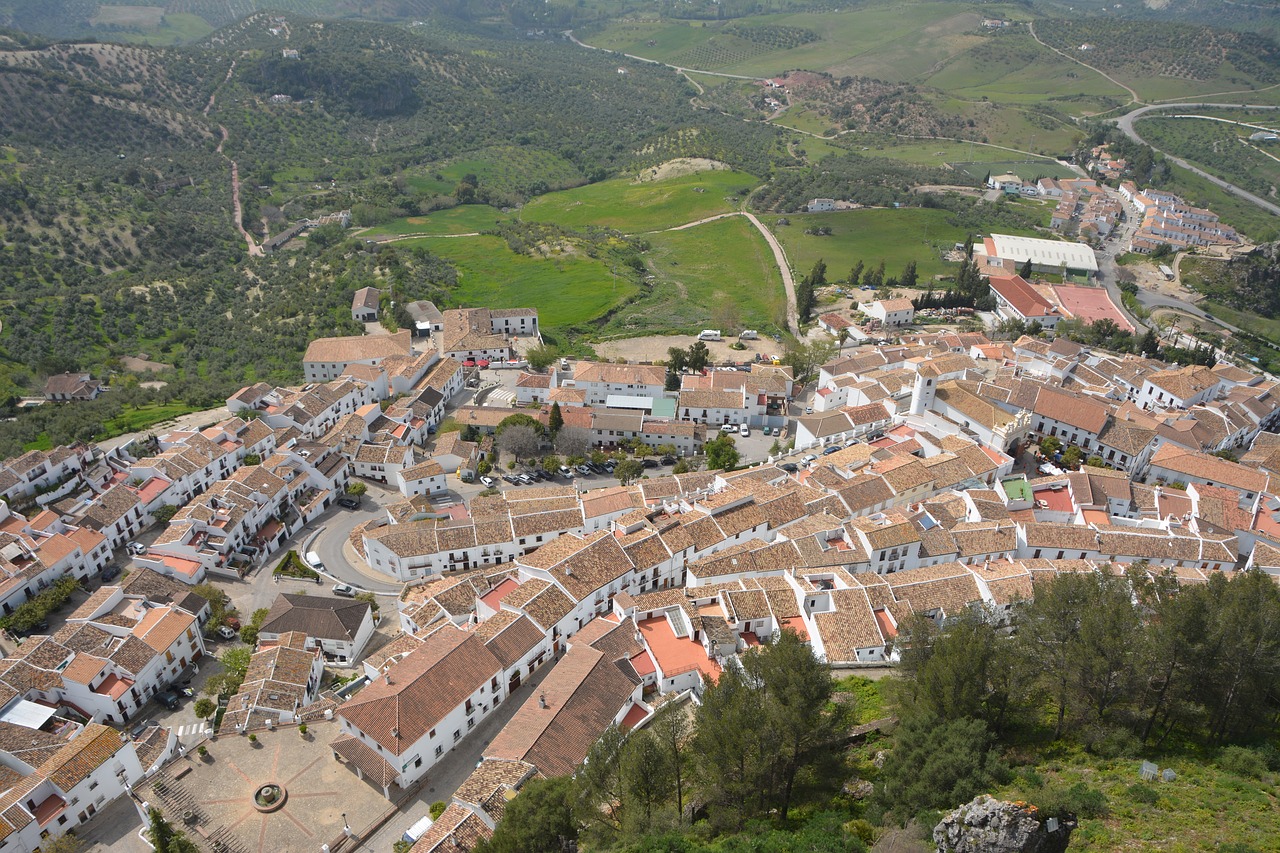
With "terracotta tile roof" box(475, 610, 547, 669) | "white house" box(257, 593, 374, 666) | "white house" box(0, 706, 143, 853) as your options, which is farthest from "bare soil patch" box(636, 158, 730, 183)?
"white house" box(0, 706, 143, 853)

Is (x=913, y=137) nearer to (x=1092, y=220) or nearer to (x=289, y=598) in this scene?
(x=1092, y=220)

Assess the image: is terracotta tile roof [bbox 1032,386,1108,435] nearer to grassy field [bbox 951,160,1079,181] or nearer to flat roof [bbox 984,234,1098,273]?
flat roof [bbox 984,234,1098,273]

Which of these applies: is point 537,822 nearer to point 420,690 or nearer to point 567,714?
point 567,714

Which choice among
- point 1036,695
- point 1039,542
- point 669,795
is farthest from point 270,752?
point 1039,542

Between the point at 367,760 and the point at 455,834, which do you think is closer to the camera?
the point at 455,834

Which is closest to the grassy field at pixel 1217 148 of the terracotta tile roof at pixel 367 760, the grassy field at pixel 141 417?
the terracotta tile roof at pixel 367 760

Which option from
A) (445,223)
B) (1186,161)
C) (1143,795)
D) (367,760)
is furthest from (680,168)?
(1143,795)
